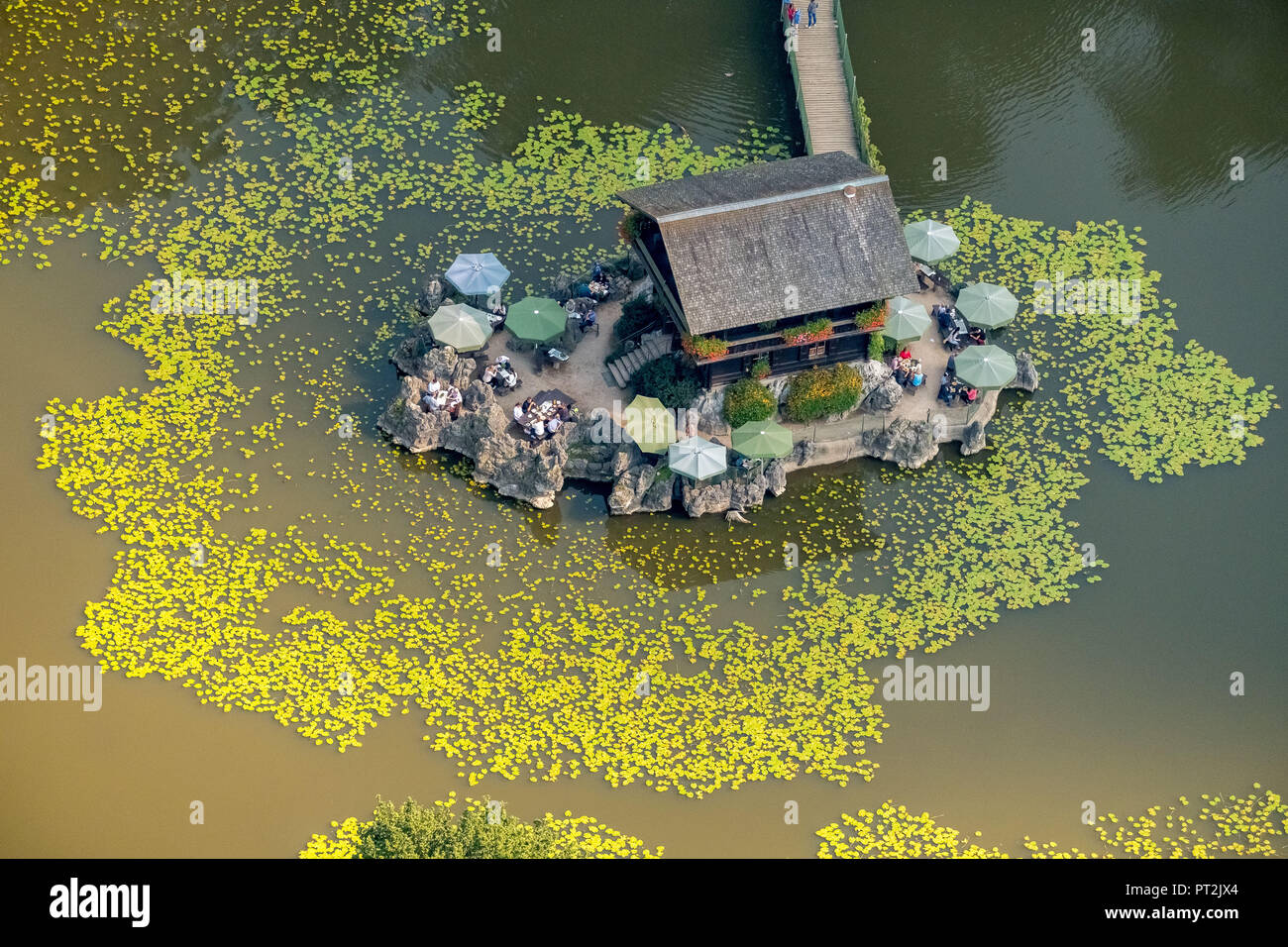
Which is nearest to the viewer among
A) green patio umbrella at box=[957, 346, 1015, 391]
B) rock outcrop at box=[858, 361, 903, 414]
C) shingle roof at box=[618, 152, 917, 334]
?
shingle roof at box=[618, 152, 917, 334]

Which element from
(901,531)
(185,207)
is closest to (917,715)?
(901,531)

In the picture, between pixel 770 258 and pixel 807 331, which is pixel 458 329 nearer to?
pixel 770 258

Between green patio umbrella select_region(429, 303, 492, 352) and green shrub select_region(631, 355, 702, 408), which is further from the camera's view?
green patio umbrella select_region(429, 303, 492, 352)

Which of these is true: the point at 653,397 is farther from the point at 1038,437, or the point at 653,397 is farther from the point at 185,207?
the point at 185,207

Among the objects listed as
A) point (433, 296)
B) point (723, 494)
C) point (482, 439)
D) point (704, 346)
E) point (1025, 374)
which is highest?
point (433, 296)

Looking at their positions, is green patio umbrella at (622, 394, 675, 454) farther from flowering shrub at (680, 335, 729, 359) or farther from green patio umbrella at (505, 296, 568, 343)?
green patio umbrella at (505, 296, 568, 343)

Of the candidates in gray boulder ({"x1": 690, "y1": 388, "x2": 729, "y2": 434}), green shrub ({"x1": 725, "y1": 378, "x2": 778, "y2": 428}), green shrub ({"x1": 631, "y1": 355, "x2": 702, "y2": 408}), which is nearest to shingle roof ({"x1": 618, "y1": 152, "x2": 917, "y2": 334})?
green shrub ({"x1": 725, "y1": 378, "x2": 778, "y2": 428})

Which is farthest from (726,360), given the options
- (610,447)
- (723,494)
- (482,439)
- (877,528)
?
(482,439)
